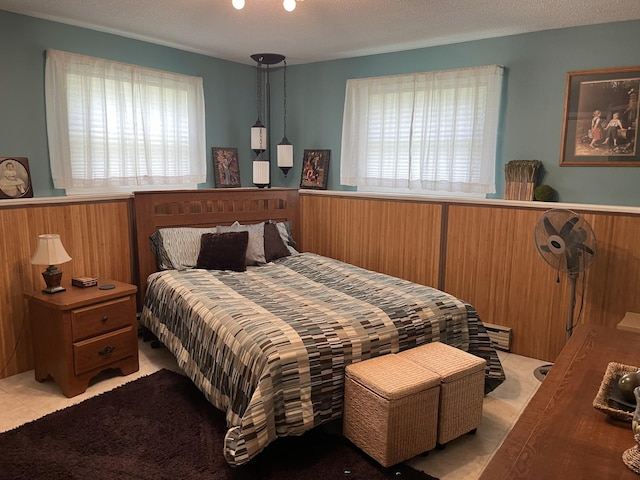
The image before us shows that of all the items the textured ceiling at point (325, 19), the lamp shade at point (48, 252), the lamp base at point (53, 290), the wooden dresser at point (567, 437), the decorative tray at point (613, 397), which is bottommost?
the lamp base at point (53, 290)

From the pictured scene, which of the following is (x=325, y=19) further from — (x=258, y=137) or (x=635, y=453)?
(x=635, y=453)

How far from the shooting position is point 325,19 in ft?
11.8

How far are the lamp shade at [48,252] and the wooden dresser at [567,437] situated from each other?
2.76 meters

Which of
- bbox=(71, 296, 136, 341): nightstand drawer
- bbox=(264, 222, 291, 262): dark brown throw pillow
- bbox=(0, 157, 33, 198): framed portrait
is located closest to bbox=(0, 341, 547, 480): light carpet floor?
bbox=(71, 296, 136, 341): nightstand drawer

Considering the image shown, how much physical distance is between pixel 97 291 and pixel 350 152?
2775mm

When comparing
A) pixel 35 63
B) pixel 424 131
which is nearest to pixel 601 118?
pixel 424 131

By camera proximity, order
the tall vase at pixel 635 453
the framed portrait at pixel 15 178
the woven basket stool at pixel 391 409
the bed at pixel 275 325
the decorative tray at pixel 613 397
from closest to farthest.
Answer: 1. the tall vase at pixel 635 453
2. the decorative tray at pixel 613 397
3. the woven basket stool at pixel 391 409
4. the bed at pixel 275 325
5. the framed portrait at pixel 15 178

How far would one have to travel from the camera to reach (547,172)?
3.92 metres

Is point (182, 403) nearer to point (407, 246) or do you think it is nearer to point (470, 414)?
point (470, 414)

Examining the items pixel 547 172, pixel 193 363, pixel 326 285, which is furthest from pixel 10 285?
pixel 547 172

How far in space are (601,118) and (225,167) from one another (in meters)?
3.45

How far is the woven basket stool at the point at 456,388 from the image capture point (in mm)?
2350

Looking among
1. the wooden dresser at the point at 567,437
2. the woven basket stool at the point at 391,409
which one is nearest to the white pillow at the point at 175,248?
the woven basket stool at the point at 391,409

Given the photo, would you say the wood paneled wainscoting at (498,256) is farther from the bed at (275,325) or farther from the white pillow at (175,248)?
the white pillow at (175,248)
